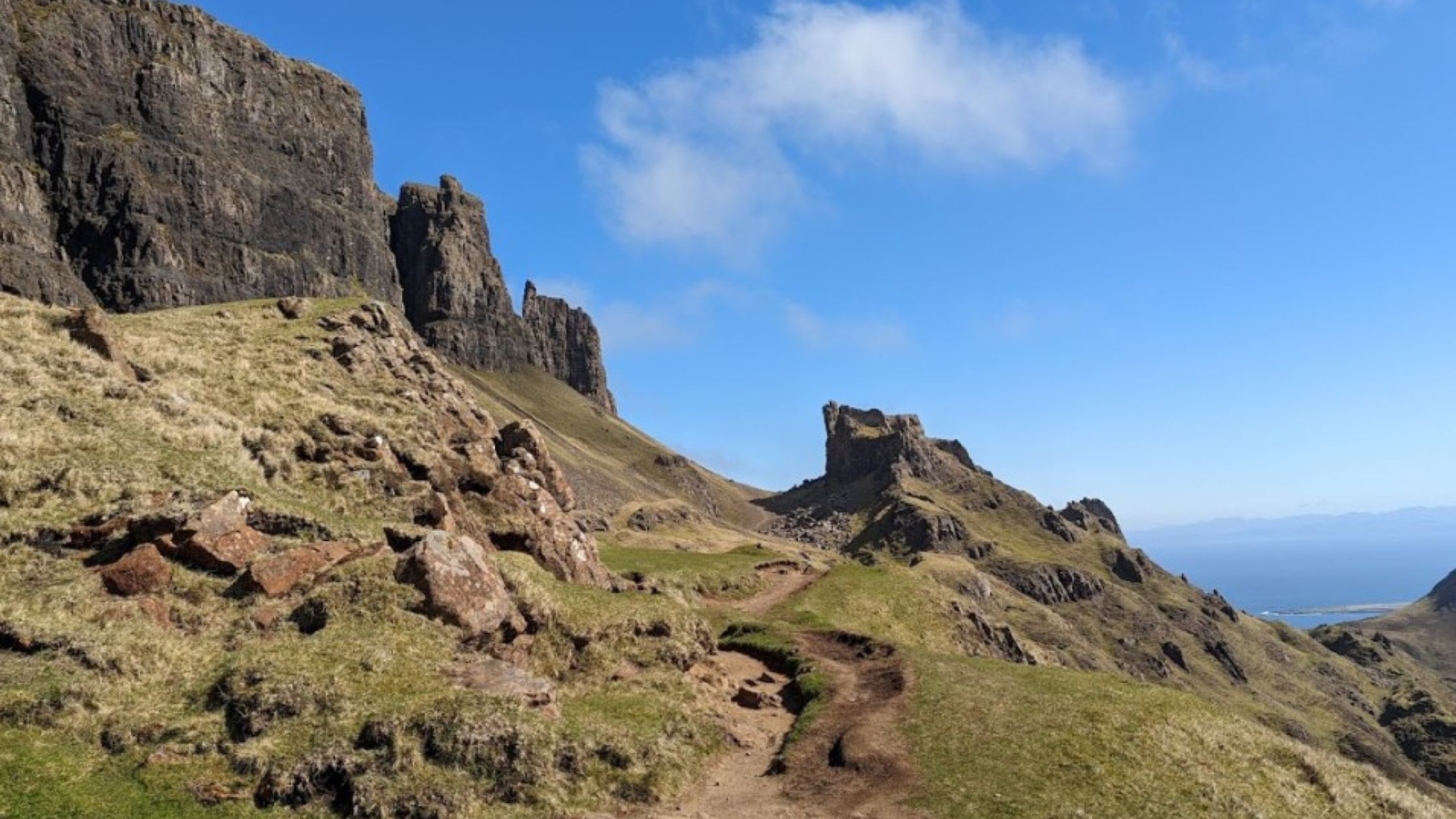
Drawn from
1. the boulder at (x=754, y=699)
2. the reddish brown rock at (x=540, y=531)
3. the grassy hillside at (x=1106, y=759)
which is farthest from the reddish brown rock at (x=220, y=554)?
the grassy hillside at (x=1106, y=759)

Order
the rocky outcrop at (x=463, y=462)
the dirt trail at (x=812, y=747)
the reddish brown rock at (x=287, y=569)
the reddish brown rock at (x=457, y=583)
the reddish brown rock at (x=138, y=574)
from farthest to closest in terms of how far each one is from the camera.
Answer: the rocky outcrop at (x=463, y=462) < the reddish brown rock at (x=457, y=583) < the reddish brown rock at (x=287, y=569) < the reddish brown rock at (x=138, y=574) < the dirt trail at (x=812, y=747)

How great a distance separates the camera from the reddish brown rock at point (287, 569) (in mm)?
29688

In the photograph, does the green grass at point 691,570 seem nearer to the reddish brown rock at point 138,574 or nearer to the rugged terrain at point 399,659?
the rugged terrain at point 399,659

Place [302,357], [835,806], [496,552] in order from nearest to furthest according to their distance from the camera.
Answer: [835,806]
[496,552]
[302,357]

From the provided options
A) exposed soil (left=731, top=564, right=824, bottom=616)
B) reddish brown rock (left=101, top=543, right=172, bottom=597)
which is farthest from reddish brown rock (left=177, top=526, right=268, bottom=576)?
exposed soil (left=731, top=564, right=824, bottom=616)

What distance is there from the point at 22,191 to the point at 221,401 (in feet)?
581

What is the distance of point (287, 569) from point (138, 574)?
180 inches

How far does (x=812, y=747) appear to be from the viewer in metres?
30.6

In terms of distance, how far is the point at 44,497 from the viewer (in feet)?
101

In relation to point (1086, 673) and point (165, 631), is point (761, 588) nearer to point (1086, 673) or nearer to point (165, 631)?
point (1086, 673)

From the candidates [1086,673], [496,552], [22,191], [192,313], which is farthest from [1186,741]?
[22,191]

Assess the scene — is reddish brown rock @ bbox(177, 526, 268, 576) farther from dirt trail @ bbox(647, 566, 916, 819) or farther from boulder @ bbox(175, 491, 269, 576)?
dirt trail @ bbox(647, 566, 916, 819)

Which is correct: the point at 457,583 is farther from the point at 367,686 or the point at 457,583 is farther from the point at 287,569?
the point at 367,686

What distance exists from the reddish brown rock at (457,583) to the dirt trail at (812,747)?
391 inches
